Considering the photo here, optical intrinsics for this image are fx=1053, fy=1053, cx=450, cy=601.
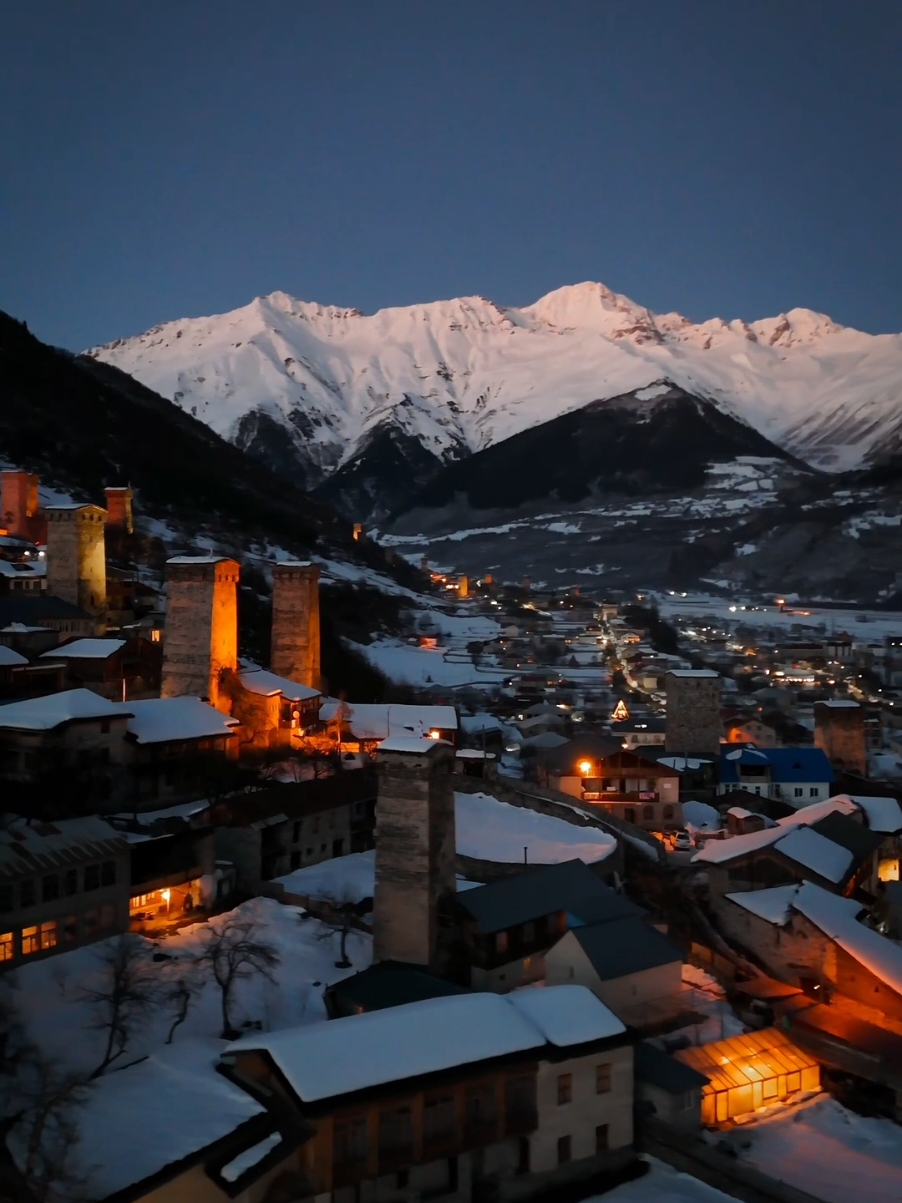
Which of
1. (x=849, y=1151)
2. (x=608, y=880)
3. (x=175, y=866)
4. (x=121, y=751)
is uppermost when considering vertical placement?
(x=121, y=751)

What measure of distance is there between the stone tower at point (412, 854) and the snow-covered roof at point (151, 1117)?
554 cm

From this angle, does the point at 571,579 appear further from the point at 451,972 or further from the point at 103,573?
the point at 451,972

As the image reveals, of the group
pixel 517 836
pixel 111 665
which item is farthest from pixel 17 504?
pixel 517 836

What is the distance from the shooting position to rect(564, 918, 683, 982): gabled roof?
17.1 metres

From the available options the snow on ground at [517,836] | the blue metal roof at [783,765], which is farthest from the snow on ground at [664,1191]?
the blue metal roof at [783,765]

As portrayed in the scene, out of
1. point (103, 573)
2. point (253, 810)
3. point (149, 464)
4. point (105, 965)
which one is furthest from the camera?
point (149, 464)

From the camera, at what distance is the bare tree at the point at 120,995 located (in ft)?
43.4

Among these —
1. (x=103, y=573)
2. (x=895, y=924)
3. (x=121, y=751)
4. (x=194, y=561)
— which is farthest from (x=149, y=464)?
(x=895, y=924)

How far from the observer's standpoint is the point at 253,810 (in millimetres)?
21484

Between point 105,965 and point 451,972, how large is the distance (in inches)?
222

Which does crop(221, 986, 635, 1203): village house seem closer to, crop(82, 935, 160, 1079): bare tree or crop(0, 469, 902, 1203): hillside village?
crop(0, 469, 902, 1203): hillside village

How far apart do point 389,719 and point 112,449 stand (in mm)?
54013

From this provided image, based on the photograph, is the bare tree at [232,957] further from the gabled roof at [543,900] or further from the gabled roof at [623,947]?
the gabled roof at [623,947]

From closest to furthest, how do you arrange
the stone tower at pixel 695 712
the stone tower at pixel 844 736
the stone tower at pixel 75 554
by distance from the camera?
1. the stone tower at pixel 75 554
2. the stone tower at pixel 695 712
3. the stone tower at pixel 844 736
